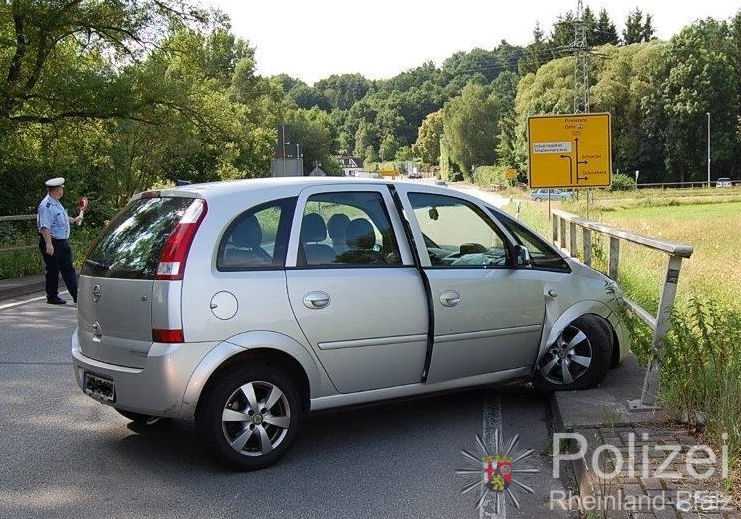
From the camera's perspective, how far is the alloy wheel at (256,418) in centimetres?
498

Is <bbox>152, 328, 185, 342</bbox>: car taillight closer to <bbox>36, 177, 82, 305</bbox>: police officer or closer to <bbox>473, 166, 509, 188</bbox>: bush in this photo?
<bbox>36, 177, 82, 305</bbox>: police officer

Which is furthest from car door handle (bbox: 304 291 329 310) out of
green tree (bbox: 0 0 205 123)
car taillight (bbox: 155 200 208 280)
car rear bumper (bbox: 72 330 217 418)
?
green tree (bbox: 0 0 205 123)

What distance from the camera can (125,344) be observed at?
Answer: 501 centimetres

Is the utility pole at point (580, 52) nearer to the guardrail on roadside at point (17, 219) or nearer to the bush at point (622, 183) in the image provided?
the bush at point (622, 183)

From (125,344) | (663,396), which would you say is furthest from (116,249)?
(663,396)

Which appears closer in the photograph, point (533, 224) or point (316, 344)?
point (316, 344)

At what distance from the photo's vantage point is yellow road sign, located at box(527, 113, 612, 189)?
20266 mm

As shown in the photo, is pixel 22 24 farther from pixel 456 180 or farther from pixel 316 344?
pixel 456 180

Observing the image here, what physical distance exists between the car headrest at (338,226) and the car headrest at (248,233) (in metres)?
0.51

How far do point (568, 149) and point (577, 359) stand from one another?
14904 millimetres

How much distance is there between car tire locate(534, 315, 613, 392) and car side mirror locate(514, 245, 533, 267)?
24.4 inches

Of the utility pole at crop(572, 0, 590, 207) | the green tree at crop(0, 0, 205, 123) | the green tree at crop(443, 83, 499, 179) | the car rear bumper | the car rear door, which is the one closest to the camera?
the car rear bumper

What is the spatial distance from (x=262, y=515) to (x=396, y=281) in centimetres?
183

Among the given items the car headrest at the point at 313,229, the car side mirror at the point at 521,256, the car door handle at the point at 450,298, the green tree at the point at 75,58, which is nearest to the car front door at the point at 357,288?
the car headrest at the point at 313,229
